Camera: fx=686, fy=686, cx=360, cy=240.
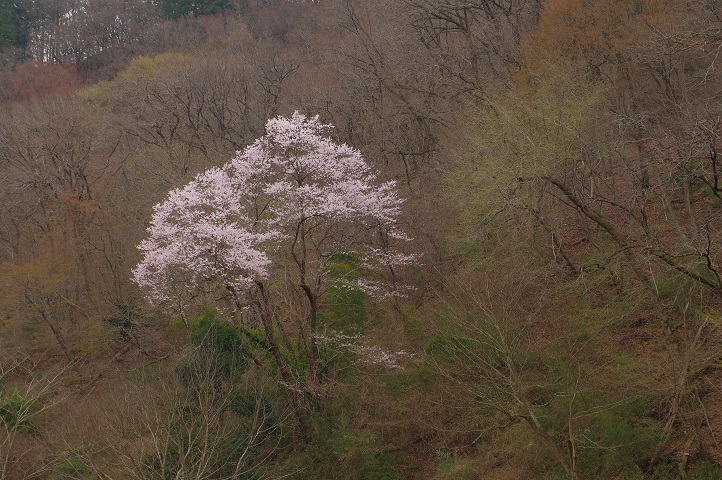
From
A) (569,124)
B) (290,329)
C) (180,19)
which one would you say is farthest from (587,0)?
(180,19)

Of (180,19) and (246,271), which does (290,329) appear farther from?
(180,19)

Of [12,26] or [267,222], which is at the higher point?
[12,26]

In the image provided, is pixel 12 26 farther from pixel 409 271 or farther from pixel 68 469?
pixel 68 469

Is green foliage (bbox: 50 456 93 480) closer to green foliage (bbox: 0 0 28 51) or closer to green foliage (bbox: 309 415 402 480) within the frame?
green foliage (bbox: 309 415 402 480)

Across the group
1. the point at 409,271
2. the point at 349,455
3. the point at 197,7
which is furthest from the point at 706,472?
the point at 197,7

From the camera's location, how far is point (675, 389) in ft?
35.8

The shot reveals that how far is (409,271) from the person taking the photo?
65.2 ft

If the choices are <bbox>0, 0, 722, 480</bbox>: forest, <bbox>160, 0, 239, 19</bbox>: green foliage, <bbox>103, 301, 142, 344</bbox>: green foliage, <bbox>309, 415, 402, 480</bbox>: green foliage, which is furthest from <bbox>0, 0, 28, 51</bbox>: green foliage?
<bbox>309, 415, 402, 480</bbox>: green foliage

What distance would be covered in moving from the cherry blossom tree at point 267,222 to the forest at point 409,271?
2.9 inches

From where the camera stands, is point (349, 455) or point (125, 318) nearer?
point (349, 455)

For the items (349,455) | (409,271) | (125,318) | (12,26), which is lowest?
(349,455)

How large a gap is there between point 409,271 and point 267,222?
17.6ft

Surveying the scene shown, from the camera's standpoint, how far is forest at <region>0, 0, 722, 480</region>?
12.3 meters

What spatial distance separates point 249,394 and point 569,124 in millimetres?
9339
